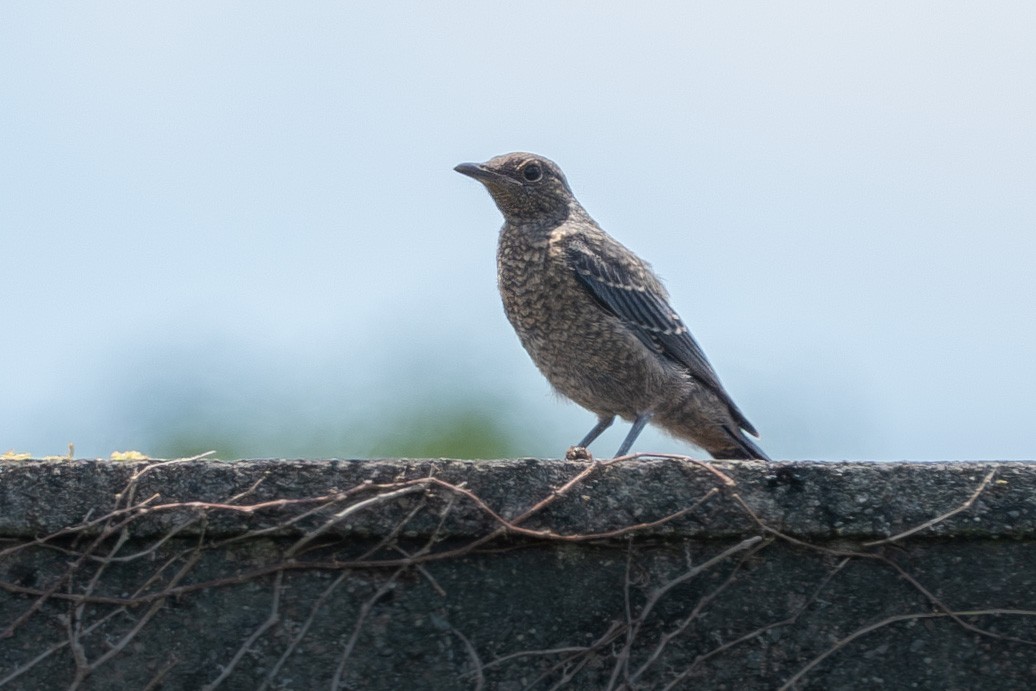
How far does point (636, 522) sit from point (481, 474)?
12.6 inches

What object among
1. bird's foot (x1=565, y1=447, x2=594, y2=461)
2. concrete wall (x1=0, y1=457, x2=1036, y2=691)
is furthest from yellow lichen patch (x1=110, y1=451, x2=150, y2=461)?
bird's foot (x1=565, y1=447, x2=594, y2=461)

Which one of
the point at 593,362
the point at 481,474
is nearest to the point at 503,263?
the point at 593,362

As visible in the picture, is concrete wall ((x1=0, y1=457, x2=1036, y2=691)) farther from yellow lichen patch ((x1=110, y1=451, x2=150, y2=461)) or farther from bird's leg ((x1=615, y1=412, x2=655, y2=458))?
bird's leg ((x1=615, y1=412, x2=655, y2=458))

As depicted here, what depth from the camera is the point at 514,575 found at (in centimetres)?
261

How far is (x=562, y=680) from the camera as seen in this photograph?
2551 millimetres

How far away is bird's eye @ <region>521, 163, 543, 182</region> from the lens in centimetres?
614

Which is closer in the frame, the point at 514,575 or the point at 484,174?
the point at 514,575

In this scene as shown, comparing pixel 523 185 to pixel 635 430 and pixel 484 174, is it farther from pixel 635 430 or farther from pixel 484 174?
pixel 635 430

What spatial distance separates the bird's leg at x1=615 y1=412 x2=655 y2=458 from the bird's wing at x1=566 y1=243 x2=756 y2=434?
281 mm

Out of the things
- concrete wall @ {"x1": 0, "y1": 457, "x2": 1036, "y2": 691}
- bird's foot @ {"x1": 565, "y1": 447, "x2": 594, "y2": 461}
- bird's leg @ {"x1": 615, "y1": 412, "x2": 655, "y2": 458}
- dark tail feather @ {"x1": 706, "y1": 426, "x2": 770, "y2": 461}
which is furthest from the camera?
dark tail feather @ {"x1": 706, "y1": 426, "x2": 770, "y2": 461}

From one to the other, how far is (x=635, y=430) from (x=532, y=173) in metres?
1.37

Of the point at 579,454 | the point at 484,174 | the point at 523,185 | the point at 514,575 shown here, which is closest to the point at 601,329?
the point at 523,185

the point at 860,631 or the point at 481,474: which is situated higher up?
the point at 481,474

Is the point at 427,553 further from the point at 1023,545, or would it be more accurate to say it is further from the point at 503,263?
the point at 503,263
